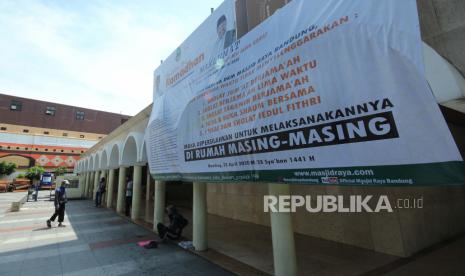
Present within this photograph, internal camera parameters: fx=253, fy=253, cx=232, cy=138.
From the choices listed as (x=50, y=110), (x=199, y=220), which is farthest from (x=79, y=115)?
(x=199, y=220)

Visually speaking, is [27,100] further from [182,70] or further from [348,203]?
[348,203]

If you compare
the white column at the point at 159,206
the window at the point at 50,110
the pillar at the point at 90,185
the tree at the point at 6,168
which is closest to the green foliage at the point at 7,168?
the tree at the point at 6,168

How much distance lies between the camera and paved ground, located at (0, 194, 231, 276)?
529cm

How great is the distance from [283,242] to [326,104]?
2533 millimetres

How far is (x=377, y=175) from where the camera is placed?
2721 millimetres

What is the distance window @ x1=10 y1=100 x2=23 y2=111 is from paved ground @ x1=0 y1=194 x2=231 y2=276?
46.1 meters

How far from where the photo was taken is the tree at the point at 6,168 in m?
37.3

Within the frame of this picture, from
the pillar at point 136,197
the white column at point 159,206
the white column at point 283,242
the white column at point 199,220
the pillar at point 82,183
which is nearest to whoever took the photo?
the white column at point 283,242

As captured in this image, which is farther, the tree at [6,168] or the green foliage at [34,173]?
the green foliage at [34,173]

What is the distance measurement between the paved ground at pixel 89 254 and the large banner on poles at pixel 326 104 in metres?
2.20

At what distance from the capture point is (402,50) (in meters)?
2.57

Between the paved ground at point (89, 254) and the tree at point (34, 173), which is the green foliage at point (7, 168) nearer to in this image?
the tree at point (34, 173)

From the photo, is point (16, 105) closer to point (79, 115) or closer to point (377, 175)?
point (79, 115)

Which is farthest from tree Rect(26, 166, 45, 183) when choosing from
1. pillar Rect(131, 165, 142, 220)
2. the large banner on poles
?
the large banner on poles
